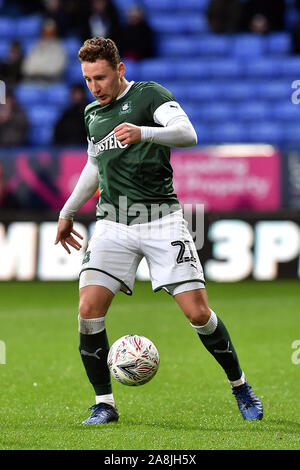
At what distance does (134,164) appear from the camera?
17.5ft

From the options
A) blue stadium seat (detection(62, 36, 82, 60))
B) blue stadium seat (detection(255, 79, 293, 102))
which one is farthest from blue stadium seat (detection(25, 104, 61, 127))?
blue stadium seat (detection(255, 79, 293, 102))

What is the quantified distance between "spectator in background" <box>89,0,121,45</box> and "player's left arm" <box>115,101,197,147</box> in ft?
38.4

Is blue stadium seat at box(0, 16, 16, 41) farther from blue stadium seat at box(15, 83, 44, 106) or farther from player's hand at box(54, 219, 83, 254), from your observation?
player's hand at box(54, 219, 83, 254)

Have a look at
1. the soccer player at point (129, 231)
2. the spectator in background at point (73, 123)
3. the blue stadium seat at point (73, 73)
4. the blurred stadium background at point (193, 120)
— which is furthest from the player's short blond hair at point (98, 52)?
the blue stadium seat at point (73, 73)

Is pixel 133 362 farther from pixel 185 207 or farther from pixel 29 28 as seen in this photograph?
pixel 29 28

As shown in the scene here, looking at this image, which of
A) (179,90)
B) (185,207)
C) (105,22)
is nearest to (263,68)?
(179,90)

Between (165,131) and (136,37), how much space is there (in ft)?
40.4

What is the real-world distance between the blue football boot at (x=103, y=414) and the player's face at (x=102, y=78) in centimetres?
173

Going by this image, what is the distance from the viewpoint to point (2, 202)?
14.4 metres

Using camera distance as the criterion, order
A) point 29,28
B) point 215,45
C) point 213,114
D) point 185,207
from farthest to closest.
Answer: point 29,28
point 215,45
point 213,114
point 185,207
